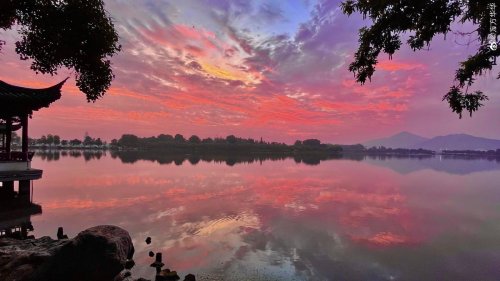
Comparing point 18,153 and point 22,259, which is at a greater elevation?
point 18,153

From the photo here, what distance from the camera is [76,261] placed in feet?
32.6

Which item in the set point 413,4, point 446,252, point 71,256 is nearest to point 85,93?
point 71,256

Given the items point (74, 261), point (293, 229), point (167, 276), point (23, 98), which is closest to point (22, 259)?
point (74, 261)

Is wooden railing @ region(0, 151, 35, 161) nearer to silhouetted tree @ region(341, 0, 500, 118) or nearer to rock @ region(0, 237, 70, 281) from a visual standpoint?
rock @ region(0, 237, 70, 281)

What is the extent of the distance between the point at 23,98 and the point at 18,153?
4.82 meters

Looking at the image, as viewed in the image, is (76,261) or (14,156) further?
(14,156)

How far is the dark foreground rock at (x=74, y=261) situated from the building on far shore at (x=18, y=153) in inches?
450

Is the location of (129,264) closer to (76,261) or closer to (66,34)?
(76,261)

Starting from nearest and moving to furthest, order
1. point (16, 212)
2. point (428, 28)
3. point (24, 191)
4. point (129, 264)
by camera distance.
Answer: point (428, 28) < point (129, 264) < point (16, 212) < point (24, 191)

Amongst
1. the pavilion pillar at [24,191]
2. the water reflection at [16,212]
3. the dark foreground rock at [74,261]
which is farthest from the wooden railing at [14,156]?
the dark foreground rock at [74,261]

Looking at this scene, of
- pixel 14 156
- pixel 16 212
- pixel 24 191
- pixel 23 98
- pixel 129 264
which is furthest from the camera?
pixel 24 191

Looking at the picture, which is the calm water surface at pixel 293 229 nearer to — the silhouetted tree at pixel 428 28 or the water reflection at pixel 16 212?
the water reflection at pixel 16 212

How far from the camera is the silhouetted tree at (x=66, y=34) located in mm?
8750

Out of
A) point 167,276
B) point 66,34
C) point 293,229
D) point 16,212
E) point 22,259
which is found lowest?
point 293,229
